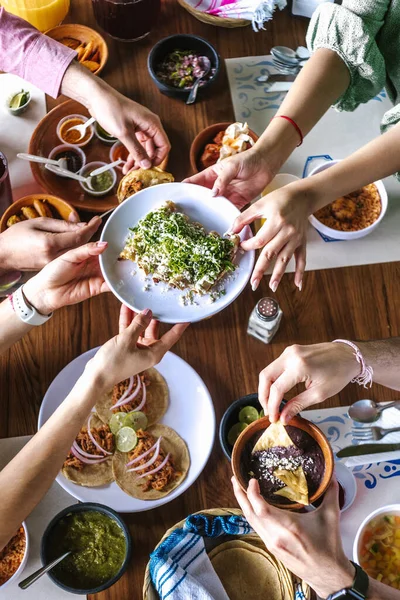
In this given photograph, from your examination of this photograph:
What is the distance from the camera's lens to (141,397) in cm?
207

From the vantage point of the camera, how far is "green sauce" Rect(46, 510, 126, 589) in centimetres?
179

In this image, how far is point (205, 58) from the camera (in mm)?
2582

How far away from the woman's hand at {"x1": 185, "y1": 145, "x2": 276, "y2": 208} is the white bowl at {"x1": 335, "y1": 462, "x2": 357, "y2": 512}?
1045 millimetres

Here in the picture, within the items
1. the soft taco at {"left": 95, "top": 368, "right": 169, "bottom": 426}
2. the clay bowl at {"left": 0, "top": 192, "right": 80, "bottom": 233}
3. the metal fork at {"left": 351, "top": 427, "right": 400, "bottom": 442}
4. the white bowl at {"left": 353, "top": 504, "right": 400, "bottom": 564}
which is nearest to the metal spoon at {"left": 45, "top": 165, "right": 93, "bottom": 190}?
the clay bowl at {"left": 0, "top": 192, "right": 80, "bottom": 233}

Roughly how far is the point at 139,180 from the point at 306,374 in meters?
1.03

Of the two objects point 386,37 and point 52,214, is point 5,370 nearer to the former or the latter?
point 52,214

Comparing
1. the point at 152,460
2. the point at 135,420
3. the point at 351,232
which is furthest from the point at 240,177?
the point at 152,460

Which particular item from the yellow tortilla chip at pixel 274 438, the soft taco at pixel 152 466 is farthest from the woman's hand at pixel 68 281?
the yellow tortilla chip at pixel 274 438

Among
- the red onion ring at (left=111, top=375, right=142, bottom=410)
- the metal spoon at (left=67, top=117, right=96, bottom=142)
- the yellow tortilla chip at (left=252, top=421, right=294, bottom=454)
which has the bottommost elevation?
the red onion ring at (left=111, top=375, right=142, bottom=410)

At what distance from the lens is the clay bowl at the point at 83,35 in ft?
8.45

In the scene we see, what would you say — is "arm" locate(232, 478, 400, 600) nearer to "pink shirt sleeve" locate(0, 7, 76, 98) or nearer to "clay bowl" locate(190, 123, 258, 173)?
"clay bowl" locate(190, 123, 258, 173)

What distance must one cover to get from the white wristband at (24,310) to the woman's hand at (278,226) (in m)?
0.76

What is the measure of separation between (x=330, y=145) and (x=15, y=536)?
2.00m

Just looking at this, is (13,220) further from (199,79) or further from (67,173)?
(199,79)
